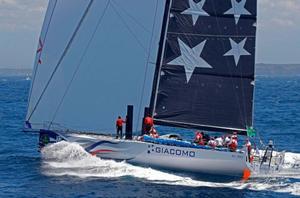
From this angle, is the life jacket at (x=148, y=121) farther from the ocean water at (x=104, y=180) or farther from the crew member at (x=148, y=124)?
the ocean water at (x=104, y=180)

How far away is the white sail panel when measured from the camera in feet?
117

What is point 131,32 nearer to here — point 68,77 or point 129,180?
point 68,77

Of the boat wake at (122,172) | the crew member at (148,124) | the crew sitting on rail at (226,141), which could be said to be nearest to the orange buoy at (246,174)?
the boat wake at (122,172)

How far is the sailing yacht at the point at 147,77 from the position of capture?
33.4 metres

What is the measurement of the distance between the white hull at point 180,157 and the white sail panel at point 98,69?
9.59 feet

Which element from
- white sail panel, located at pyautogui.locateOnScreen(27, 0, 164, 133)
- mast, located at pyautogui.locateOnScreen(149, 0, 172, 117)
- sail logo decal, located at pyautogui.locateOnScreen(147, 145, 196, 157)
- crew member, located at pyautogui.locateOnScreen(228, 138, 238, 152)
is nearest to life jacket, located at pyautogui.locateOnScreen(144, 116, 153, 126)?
mast, located at pyautogui.locateOnScreen(149, 0, 172, 117)

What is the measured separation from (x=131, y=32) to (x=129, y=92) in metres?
2.96

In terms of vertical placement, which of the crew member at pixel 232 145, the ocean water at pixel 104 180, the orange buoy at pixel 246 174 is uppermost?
the crew member at pixel 232 145

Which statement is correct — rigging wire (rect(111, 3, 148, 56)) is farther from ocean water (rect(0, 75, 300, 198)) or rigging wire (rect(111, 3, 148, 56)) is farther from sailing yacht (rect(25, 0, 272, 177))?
ocean water (rect(0, 75, 300, 198))

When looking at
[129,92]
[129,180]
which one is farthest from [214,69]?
[129,180]

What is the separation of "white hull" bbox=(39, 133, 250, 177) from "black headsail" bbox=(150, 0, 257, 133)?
2225 mm

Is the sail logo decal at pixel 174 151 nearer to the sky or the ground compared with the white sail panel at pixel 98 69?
nearer to the ground

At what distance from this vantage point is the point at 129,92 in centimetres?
3619

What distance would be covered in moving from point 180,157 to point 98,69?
6446 mm
